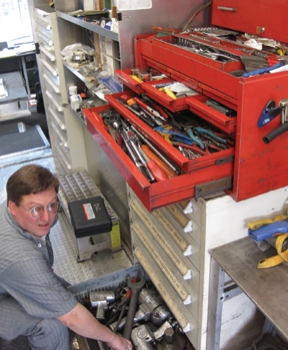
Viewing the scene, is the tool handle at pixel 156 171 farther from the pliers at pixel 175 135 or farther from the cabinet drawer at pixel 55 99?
the cabinet drawer at pixel 55 99

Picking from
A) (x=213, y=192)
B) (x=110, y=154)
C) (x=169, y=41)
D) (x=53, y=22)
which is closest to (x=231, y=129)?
(x=213, y=192)

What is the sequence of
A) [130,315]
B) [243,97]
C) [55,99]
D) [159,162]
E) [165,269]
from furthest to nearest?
1. [55,99]
2. [130,315]
3. [165,269]
4. [159,162]
5. [243,97]

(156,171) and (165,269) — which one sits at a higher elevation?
(156,171)

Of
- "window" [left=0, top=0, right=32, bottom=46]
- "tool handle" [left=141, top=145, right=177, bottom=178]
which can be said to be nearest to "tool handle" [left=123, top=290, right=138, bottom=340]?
"tool handle" [left=141, top=145, right=177, bottom=178]

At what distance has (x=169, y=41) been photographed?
1345mm

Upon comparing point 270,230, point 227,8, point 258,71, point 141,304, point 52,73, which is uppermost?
point 227,8

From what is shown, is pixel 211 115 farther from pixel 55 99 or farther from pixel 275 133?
pixel 55 99

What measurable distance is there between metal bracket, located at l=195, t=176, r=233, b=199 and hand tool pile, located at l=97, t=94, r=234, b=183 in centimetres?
8

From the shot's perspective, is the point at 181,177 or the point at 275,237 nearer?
the point at 181,177

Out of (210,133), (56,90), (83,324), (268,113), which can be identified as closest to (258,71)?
(268,113)

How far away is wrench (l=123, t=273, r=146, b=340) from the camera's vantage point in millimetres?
1555

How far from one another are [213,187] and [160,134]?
233 millimetres

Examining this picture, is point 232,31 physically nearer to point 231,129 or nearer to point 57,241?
point 231,129

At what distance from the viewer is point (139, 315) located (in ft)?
5.35
